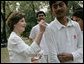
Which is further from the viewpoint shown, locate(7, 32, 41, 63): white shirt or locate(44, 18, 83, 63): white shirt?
locate(7, 32, 41, 63): white shirt

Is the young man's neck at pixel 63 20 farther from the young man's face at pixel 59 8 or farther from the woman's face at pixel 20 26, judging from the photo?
the woman's face at pixel 20 26

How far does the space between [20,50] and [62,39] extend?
53cm

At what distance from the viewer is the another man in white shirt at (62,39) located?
2.27 meters

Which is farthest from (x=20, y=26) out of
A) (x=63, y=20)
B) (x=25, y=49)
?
(x=63, y=20)

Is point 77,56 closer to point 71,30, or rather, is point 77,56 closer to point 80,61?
point 80,61

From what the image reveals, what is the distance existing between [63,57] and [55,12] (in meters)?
0.44

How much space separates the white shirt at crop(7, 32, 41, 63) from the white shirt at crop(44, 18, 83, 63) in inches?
12.1

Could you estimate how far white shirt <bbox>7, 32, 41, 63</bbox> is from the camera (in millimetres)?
2580

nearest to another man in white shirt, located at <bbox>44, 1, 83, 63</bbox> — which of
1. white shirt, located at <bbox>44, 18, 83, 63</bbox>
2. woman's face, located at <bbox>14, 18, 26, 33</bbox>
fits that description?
white shirt, located at <bbox>44, 18, 83, 63</bbox>

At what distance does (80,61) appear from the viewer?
2.38 m

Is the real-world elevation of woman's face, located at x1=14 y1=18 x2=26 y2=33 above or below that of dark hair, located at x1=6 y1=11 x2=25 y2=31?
below

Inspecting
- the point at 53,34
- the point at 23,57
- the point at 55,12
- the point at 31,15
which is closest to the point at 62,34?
the point at 53,34

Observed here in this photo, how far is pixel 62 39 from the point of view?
2281mm

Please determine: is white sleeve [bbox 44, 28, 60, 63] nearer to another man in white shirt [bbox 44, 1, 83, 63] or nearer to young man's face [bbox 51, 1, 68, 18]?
another man in white shirt [bbox 44, 1, 83, 63]
